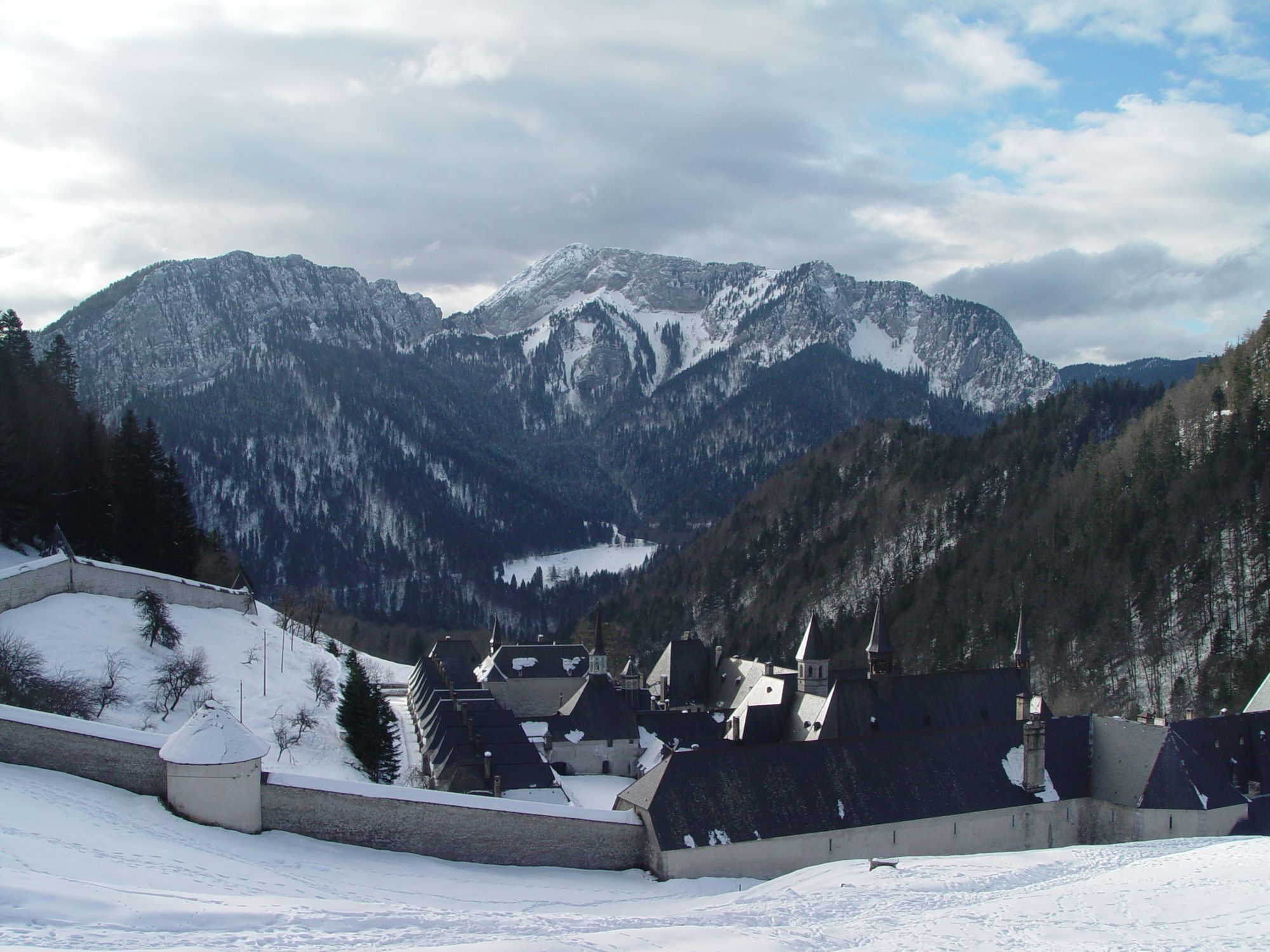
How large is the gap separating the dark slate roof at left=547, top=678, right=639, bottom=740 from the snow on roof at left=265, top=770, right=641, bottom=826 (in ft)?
53.3

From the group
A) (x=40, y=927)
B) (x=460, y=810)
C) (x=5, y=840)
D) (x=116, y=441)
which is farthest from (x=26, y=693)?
(x=116, y=441)

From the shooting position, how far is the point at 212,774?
31.4 meters

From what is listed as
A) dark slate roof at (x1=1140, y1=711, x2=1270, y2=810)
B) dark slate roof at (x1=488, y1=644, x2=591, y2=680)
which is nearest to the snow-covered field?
dark slate roof at (x1=1140, y1=711, x2=1270, y2=810)

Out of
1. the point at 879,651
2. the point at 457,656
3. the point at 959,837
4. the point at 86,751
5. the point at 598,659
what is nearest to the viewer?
the point at 86,751

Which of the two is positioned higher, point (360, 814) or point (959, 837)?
point (360, 814)

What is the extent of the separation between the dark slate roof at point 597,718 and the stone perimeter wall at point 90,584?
78.0 feet

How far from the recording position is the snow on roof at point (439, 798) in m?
33.1

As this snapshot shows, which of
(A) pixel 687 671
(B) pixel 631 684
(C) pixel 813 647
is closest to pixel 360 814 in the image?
(C) pixel 813 647

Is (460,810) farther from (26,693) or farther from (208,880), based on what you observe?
(26,693)

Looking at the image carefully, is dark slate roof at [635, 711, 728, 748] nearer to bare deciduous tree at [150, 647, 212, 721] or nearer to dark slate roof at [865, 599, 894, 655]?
dark slate roof at [865, 599, 894, 655]

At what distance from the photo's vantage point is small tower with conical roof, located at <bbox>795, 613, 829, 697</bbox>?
5312 centimetres

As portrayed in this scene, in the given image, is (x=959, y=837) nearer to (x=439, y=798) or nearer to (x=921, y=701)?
(x=921, y=701)

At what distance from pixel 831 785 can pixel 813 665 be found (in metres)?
13.0

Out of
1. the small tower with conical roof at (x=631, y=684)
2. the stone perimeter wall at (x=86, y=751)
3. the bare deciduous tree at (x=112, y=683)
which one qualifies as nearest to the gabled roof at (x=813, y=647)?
the small tower with conical roof at (x=631, y=684)
